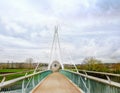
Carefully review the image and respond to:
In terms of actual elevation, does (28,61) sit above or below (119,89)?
above

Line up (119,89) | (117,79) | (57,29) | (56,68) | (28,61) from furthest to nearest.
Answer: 1. (28,61)
2. (56,68)
3. (57,29)
4. (117,79)
5. (119,89)

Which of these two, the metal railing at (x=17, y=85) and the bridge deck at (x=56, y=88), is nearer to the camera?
the metal railing at (x=17, y=85)

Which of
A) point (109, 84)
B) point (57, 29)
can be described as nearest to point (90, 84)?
point (109, 84)

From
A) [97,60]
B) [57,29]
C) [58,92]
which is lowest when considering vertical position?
[58,92]

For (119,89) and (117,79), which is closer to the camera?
(119,89)

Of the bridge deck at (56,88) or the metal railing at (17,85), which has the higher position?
the metal railing at (17,85)

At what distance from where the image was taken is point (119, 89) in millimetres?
4012

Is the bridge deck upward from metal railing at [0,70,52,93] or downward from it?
downward

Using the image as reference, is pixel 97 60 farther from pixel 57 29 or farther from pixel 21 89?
pixel 21 89

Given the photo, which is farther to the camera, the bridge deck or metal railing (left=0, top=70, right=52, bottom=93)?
the bridge deck

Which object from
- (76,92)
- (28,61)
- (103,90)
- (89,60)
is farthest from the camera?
(28,61)

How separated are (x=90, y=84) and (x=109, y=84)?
2.37 metres

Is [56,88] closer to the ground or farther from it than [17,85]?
closer to the ground

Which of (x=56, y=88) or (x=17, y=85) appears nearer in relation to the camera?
(x=17, y=85)
